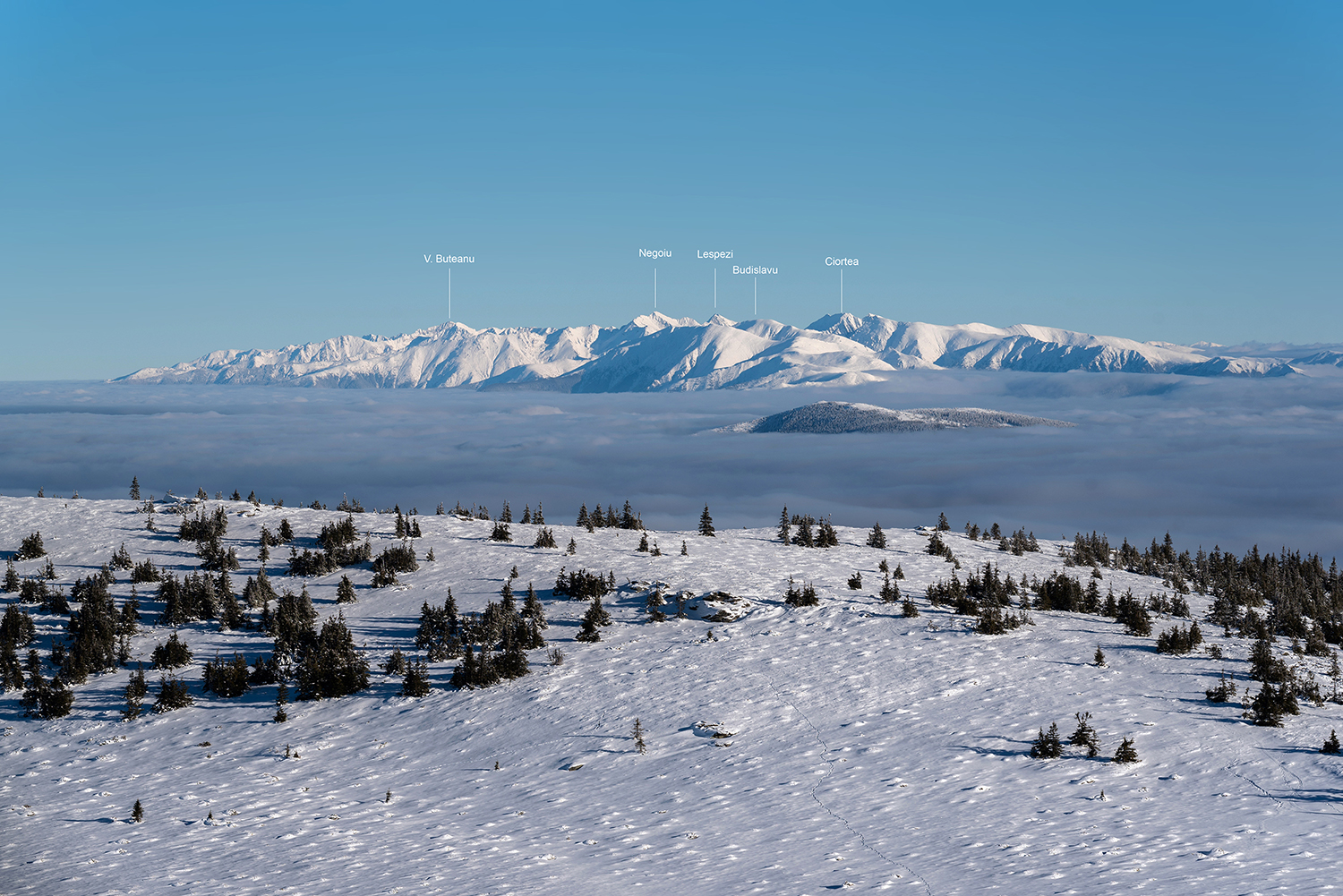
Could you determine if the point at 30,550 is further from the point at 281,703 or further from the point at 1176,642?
the point at 1176,642

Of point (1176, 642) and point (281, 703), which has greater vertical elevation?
point (1176, 642)

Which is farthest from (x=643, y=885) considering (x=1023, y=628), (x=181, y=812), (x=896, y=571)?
(x=896, y=571)

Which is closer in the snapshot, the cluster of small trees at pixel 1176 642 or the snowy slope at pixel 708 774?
the snowy slope at pixel 708 774

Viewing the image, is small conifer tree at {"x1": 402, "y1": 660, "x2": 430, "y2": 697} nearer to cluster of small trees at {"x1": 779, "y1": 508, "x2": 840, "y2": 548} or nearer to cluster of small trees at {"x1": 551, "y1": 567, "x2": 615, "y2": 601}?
cluster of small trees at {"x1": 551, "y1": 567, "x2": 615, "y2": 601}

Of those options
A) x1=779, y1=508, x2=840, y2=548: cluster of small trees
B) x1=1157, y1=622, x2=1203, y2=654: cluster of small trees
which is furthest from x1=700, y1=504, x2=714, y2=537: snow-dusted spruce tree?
x1=1157, y1=622, x2=1203, y2=654: cluster of small trees

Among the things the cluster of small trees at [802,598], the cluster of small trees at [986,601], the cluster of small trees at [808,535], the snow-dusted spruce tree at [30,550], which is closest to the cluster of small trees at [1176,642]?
the cluster of small trees at [986,601]

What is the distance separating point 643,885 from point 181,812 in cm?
1671

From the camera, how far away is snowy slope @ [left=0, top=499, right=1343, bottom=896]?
80.1ft

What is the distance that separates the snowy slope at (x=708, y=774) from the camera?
80.1 ft

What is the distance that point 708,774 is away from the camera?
31719 mm

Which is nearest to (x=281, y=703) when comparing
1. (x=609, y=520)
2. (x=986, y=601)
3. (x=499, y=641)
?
(x=499, y=641)

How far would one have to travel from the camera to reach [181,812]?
31.0 m

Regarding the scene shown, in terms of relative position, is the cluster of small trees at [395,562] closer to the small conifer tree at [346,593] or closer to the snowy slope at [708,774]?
the small conifer tree at [346,593]

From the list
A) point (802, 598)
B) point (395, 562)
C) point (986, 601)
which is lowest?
point (986, 601)
